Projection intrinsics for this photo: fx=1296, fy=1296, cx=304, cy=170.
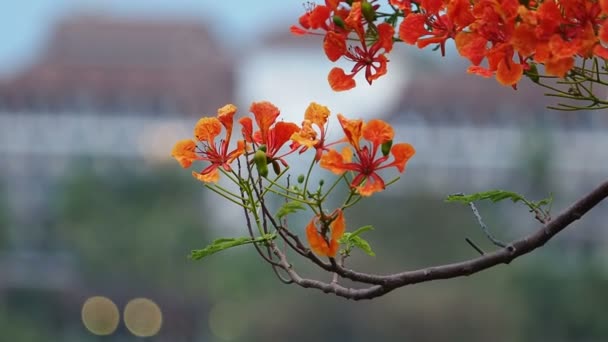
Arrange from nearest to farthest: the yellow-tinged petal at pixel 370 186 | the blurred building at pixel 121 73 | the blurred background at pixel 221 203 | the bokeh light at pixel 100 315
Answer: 1. the yellow-tinged petal at pixel 370 186
2. the blurred background at pixel 221 203
3. the bokeh light at pixel 100 315
4. the blurred building at pixel 121 73

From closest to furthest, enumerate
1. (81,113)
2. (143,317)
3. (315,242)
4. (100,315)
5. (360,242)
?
1. (315,242)
2. (360,242)
3. (143,317)
4. (100,315)
5. (81,113)

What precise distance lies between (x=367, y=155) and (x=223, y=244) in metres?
0.15

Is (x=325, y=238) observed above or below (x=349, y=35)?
below

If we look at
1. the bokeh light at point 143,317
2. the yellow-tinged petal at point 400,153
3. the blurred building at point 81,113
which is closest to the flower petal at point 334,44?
the yellow-tinged petal at point 400,153

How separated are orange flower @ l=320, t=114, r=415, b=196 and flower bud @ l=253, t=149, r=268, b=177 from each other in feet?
0.18

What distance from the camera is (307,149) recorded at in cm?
92

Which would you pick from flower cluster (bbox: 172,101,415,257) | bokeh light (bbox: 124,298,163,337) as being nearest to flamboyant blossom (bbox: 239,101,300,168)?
flower cluster (bbox: 172,101,415,257)

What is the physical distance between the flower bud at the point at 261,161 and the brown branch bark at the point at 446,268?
0.06m

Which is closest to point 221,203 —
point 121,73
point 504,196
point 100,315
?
point 121,73

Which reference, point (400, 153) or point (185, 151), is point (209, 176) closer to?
point (185, 151)

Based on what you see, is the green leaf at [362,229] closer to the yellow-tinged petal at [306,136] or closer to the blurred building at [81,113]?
the yellow-tinged petal at [306,136]

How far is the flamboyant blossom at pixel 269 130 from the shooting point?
963 millimetres

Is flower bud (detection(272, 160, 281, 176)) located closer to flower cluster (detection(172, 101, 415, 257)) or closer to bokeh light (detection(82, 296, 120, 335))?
flower cluster (detection(172, 101, 415, 257))

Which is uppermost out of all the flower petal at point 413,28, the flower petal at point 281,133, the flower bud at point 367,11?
the flower bud at point 367,11
